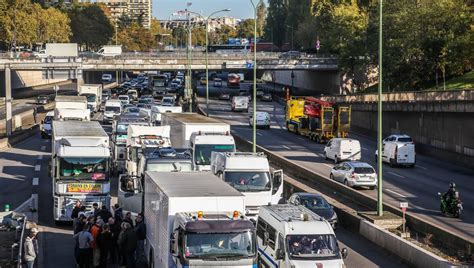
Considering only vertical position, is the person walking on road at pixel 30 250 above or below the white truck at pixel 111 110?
below

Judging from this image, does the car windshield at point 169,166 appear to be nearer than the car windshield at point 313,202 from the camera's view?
No

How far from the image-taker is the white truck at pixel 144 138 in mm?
40034

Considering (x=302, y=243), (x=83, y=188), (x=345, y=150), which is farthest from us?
(x=345, y=150)

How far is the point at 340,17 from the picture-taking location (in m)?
101

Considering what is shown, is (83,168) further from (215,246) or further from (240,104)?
(240,104)

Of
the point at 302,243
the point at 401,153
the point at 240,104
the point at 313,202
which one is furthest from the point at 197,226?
the point at 240,104

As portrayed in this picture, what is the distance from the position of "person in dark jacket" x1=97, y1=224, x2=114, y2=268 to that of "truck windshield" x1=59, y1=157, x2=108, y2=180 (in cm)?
734

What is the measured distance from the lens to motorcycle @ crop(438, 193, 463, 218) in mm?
34312

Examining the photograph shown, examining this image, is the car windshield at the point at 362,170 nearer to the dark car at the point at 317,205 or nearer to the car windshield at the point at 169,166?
the dark car at the point at 317,205

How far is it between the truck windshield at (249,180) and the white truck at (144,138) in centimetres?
971

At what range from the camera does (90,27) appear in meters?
186

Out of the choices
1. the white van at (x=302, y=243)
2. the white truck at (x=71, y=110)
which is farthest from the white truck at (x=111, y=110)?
the white van at (x=302, y=243)

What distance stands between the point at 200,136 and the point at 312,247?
17.1 meters

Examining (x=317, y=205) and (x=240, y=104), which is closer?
(x=317, y=205)
